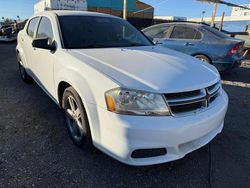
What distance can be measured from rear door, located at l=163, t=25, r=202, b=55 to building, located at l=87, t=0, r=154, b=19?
2313 centimetres

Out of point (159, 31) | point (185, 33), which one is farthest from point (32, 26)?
point (185, 33)

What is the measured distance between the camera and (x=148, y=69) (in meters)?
2.21

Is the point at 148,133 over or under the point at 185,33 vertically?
under

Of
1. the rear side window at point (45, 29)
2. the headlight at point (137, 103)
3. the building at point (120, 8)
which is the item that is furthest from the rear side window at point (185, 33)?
the building at point (120, 8)

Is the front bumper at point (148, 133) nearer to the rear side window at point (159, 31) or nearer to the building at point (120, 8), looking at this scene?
the rear side window at point (159, 31)

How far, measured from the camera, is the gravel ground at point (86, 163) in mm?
2123

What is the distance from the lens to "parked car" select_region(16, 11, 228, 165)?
6.04 feet

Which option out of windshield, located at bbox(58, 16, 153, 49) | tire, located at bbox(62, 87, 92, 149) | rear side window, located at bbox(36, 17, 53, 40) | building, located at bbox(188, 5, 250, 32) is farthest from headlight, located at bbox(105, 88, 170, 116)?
building, located at bbox(188, 5, 250, 32)

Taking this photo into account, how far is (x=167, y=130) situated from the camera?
181 cm

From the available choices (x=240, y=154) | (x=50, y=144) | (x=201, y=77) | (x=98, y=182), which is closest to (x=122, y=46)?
(x=201, y=77)

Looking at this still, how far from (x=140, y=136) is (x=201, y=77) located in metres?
0.95

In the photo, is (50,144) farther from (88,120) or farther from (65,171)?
(88,120)

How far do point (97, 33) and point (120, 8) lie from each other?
93.8ft

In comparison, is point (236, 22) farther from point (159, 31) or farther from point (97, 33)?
point (97, 33)
